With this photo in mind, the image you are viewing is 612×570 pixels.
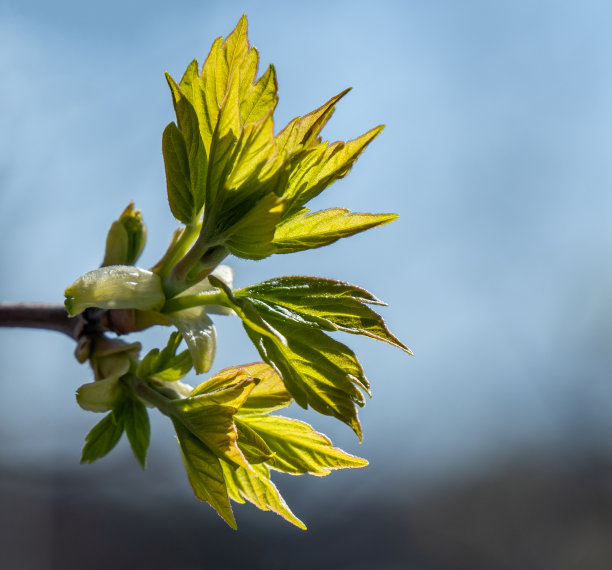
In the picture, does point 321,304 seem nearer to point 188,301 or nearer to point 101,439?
point 188,301

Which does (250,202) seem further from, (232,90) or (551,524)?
(551,524)

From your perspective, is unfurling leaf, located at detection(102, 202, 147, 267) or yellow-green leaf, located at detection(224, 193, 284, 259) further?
unfurling leaf, located at detection(102, 202, 147, 267)

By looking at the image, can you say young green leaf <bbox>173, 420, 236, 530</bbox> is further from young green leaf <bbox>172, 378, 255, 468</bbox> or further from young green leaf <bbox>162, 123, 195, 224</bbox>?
young green leaf <bbox>162, 123, 195, 224</bbox>

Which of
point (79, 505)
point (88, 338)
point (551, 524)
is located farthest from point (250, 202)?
point (551, 524)

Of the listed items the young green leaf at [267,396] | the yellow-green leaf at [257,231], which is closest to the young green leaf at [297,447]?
the young green leaf at [267,396]

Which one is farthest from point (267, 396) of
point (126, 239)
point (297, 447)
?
point (126, 239)

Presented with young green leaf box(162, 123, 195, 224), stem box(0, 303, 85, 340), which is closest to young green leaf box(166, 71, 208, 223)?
young green leaf box(162, 123, 195, 224)

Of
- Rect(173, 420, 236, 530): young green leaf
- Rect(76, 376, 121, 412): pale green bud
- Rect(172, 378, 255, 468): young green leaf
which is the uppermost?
Rect(76, 376, 121, 412): pale green bud
